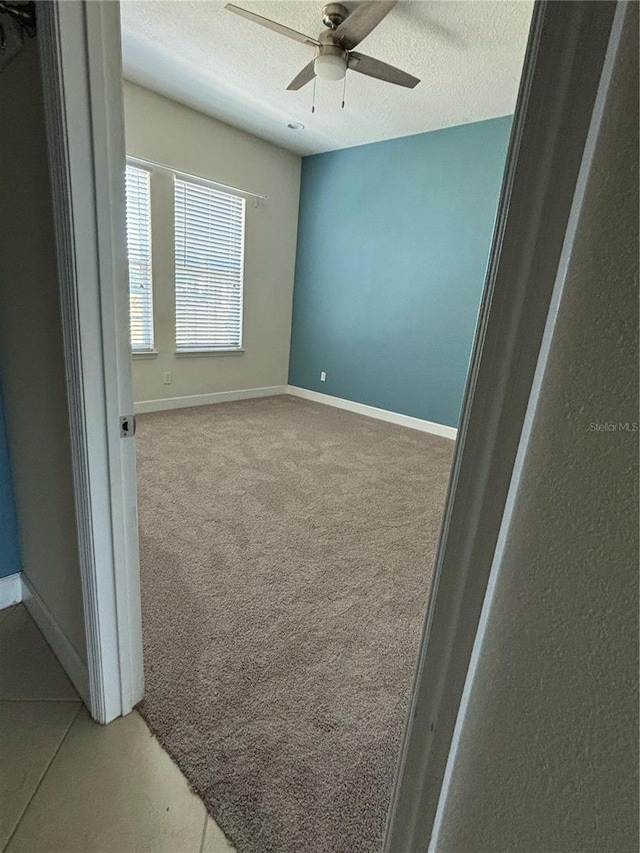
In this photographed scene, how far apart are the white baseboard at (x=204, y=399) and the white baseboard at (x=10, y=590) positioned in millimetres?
2400

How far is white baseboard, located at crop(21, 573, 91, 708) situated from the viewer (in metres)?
1.26

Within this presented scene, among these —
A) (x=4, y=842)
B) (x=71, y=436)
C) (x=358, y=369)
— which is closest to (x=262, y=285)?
(x=358, y=369)

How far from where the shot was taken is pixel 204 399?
15.6 ft

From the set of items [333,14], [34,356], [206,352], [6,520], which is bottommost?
[6,520]

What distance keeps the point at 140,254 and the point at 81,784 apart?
12.8 feet

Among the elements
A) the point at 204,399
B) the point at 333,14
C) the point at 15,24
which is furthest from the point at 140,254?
the point at 15,24

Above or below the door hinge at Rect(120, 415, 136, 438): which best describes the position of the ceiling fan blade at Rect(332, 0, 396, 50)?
above

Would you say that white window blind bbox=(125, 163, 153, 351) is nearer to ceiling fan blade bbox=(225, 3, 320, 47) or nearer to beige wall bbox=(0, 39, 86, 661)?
ceiling fan blade bbox=(225, 3, 320, 47)

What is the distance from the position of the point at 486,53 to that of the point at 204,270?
294cm

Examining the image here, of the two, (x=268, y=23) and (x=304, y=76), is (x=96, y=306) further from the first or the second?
(x=304, y=76)

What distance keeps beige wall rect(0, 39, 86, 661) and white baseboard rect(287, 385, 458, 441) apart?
3399 millimetres

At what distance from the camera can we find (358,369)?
482 centimetres

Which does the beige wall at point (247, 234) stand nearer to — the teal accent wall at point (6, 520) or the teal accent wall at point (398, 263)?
the teal accent wall at point (398, 263)

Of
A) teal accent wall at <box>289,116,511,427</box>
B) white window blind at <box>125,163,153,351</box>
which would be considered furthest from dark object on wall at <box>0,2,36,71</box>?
teal accent wall at <box>289,116,511,427</box>
